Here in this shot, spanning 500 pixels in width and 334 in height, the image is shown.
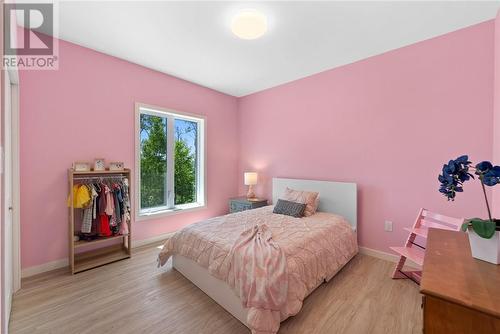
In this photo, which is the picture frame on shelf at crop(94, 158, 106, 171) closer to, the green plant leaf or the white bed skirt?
the white bed skirt

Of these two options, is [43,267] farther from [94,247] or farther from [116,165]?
[116,165]

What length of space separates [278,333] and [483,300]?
4.27 ft

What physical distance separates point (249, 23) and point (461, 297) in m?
2.39

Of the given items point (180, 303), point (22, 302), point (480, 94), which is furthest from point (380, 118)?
point (22, 302)

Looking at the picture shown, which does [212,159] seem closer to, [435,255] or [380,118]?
[380,118]

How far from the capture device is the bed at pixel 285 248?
172 cm

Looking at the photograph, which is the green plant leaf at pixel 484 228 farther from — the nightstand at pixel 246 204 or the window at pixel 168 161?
the window at pixel 168 161

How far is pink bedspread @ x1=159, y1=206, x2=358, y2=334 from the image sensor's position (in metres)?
1.57

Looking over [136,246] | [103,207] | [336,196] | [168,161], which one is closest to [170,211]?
[136,246]

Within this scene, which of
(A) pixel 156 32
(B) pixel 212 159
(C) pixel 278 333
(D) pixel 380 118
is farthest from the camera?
(B) pixel 212 159

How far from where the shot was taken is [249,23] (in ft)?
6.84

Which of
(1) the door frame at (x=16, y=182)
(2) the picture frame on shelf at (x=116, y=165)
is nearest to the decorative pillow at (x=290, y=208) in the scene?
(2) the picture frame on shelf at (x=116, y=165)

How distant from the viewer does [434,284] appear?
2.68ft

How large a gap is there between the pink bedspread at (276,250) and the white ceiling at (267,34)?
83.4 inches
